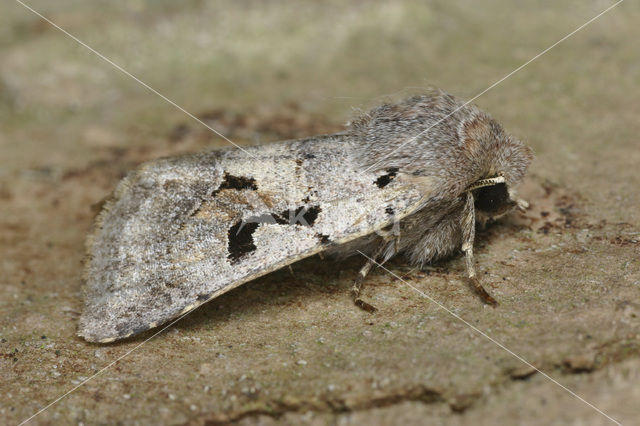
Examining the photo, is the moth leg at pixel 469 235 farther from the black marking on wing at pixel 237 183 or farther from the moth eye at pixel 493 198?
the black marking on wing at pixel 237 183

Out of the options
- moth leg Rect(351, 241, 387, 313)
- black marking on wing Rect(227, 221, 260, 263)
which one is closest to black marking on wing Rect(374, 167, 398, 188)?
moth leg Rect(351, 241, 387, 313)

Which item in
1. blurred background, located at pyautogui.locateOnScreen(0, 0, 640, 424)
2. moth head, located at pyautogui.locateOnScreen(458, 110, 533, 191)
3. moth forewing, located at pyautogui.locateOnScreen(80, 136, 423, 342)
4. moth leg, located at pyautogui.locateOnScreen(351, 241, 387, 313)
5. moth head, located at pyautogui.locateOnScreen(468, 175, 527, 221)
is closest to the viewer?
blurred background, located at pyautogui.locateOnScreen(0, 0, 640, 424)

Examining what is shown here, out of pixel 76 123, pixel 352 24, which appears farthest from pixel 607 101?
pixel 76 123

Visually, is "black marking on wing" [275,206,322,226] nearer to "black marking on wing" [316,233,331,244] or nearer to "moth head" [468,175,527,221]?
"black marking on wing" [316,233,331,244]

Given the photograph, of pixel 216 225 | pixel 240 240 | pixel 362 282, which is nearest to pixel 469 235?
pixel 362 282

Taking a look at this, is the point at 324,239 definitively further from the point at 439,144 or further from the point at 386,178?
the point at 439,144

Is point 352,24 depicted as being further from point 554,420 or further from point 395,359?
point 554,420

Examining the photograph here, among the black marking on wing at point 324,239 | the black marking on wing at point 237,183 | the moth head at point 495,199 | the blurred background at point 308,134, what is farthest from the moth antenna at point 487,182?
the black marking on wing at point 237,183
